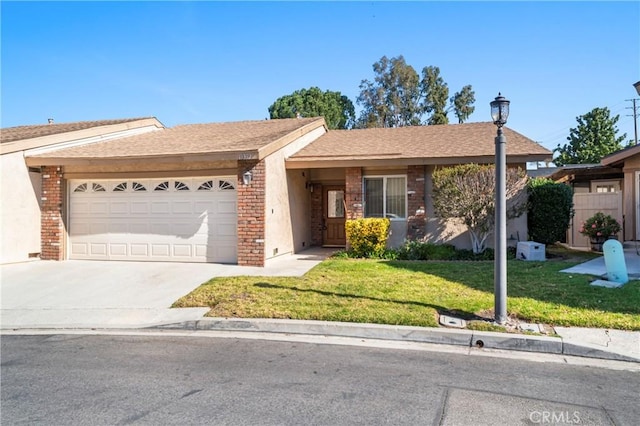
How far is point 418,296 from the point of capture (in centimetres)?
739

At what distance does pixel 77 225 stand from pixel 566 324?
1243 cm

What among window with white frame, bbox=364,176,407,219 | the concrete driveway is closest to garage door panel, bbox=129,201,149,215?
the concrete driveway

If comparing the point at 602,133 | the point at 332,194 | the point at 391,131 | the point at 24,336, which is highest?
the point at 602,133

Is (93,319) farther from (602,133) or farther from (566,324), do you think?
(602,133)

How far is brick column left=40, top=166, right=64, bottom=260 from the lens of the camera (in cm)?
1234

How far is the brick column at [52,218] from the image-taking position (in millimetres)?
12344

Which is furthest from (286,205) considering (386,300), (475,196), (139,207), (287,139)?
(386,300)

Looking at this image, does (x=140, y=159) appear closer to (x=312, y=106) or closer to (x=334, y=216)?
(x=334, y=216)

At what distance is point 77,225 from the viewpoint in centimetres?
1256

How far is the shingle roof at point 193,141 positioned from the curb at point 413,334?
535 cm

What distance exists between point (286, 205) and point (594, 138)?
32123mm

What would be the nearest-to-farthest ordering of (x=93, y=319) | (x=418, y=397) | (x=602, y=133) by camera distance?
1. (x=418, y=397)
2. (x=93, y=319)
3. (x=602, y=133)

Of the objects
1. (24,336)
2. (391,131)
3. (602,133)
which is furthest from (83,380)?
(602,133)

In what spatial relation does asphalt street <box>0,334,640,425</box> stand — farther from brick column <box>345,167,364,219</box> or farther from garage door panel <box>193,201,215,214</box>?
brick column <box>345,167,364,219</box>
